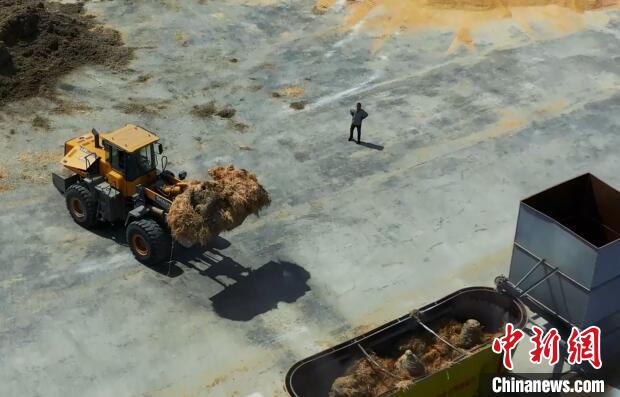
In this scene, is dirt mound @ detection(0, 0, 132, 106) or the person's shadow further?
dirt mound @ detection(0, 0, 132, 106)

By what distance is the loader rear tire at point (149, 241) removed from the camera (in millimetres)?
17000

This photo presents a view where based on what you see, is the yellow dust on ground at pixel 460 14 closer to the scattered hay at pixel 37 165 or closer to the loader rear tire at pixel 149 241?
the scattered hay at pixel 37 165

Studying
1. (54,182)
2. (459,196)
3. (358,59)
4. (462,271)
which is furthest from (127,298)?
(358,59)

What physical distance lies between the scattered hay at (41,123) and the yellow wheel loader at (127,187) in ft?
13.8

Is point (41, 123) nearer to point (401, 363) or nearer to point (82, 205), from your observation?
point (82, 205)

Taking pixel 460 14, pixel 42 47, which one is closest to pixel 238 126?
pixel 42 47

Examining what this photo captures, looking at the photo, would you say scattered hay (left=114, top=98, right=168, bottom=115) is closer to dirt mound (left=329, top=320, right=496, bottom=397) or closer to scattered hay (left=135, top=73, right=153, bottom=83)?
scattered hay (left=135, top=73, right=153, bottom=83)

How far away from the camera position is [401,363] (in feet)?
44.5

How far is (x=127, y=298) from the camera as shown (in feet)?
55.2

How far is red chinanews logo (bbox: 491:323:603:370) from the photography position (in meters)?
14.3

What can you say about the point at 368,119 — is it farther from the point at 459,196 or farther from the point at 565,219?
the point at 565,219

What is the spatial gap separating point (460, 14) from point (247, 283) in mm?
16317

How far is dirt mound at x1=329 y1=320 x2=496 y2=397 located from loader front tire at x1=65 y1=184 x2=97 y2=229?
312 inches

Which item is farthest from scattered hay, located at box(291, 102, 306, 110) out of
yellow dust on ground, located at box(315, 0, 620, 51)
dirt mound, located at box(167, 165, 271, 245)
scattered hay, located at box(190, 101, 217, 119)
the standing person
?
dirt mound, located at box(167, 165, 271, 245)
